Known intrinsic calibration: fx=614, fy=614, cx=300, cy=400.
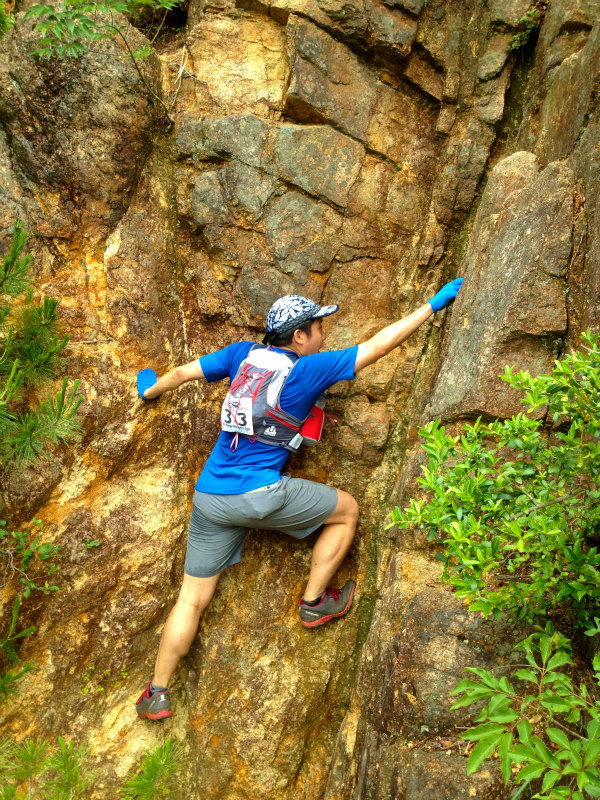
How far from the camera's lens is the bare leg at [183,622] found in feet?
13.5

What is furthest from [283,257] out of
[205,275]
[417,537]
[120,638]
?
[120,638]

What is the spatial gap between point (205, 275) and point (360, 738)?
339 centimetres

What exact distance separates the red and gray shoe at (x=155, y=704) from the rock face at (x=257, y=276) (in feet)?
0.60

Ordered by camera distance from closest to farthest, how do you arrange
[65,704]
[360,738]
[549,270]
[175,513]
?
[549,270], [360,738], [65,704], [175,513]

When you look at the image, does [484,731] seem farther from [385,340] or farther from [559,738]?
[385,340]

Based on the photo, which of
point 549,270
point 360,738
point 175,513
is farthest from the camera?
point 175,513

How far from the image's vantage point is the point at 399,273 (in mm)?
4723

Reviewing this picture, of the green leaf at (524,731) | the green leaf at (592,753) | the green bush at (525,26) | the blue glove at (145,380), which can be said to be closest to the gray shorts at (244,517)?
the blue glove at (145,380)

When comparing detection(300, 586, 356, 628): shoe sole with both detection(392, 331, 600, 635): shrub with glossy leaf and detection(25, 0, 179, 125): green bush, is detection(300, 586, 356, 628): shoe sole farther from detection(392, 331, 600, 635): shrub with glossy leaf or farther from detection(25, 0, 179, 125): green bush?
detection(25, 0, 179, 125): green bush

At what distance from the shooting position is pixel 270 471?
12.9 feet

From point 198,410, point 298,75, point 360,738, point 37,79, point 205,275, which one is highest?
point 298,75

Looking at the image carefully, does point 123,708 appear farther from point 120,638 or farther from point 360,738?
point 360,738

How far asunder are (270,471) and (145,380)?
4.11 ft

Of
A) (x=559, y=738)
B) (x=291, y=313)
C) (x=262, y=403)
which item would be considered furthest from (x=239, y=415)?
(x=559, y=738)
